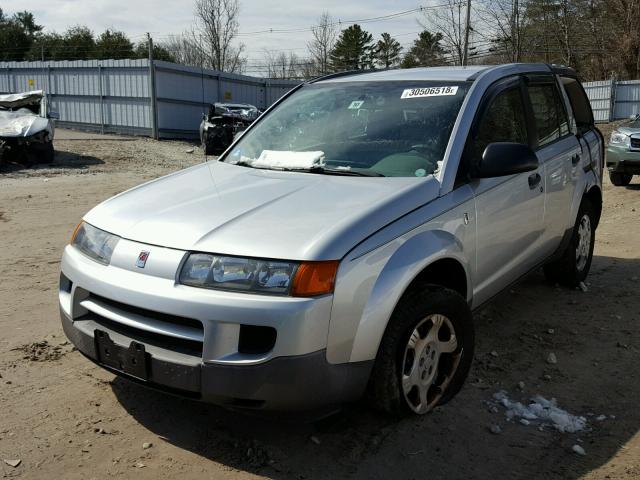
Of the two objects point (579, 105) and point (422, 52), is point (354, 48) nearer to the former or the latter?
point (422, 52)

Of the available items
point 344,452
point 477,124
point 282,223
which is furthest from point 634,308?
point 282,223

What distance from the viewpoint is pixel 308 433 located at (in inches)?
123

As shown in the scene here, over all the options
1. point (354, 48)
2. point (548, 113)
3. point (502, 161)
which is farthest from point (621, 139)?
point (354, 48)

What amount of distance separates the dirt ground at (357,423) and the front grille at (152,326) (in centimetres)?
57

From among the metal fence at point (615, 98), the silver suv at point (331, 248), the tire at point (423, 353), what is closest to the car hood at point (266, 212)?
the silver suv at point (331, 248)

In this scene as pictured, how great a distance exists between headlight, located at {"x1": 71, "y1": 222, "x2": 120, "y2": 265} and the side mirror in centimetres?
193

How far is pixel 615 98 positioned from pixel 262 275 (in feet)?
94.9

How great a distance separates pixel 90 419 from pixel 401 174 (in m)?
2.05

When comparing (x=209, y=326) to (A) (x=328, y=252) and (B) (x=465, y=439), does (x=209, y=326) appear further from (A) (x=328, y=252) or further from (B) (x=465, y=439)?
(B) (x=465, y=439)

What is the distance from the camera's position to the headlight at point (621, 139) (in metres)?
11.8

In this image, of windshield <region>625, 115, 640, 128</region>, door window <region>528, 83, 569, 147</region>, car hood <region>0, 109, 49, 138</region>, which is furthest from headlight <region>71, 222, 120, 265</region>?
car hood <region>0, 109, 49, 138</region>

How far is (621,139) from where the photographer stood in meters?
11.9

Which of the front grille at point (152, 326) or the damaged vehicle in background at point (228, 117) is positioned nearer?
the front grille at point (152, 326)

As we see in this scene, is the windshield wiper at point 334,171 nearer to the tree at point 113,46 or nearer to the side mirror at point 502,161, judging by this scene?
the side mirror at point 502,161
